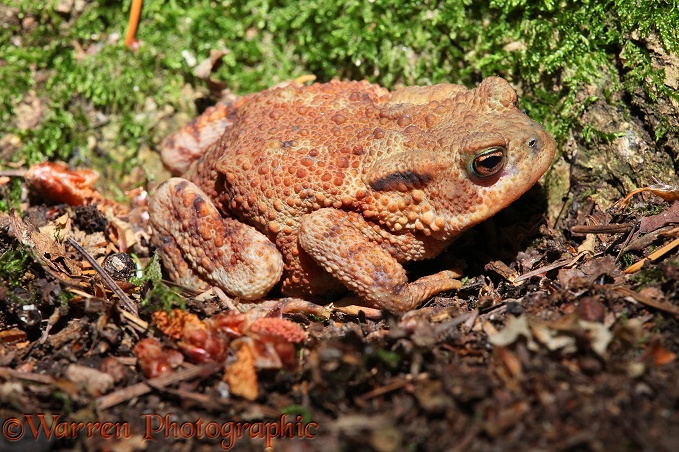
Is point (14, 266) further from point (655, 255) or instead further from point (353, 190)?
point (655, 255)

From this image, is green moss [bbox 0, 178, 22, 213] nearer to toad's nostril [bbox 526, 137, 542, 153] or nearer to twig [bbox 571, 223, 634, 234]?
toad's nostril [bbox 526, 137, 542, 153]

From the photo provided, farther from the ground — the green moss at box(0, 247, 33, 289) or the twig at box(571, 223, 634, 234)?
the twig at box(571, 223, 634, 234)

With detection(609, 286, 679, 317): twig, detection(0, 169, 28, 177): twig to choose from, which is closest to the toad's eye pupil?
detection(609, 286, 679, 317): twig

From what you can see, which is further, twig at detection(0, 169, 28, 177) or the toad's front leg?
twig at detection(0, 169, 28, 177)

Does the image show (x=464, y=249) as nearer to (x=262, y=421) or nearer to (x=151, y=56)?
(x=262, y=421)

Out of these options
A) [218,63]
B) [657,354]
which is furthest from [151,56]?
[657,354]

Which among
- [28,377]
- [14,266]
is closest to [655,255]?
[28,377]

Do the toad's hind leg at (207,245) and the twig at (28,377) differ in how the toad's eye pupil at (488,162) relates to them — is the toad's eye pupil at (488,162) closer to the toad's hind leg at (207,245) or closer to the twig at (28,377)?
the toad's hind leg at (207,245)

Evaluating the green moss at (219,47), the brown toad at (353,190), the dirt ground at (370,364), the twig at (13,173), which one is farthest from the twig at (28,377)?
the green moss at (219,47)
